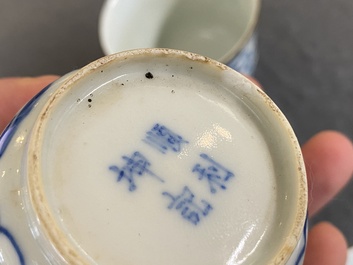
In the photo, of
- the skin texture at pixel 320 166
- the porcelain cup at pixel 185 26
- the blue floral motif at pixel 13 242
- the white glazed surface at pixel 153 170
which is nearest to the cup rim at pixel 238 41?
the porcelain cup at pixel 185 26

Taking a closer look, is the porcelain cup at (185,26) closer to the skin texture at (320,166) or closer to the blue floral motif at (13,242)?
the skin texture at (320,166)

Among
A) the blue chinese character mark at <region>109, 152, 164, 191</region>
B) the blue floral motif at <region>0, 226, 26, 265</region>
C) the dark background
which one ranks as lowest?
the blue floral motif at <region>0, 226, 26, 265</region>

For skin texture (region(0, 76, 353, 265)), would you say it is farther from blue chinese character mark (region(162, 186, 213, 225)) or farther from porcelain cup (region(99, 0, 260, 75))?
blue chinese character mark (region(162, 186, 213, 225))

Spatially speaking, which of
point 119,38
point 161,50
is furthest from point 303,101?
point 161,50

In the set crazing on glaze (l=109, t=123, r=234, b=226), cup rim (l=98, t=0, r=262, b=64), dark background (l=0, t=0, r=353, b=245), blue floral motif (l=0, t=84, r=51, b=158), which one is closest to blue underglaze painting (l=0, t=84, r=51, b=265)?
blue floral motif (l=0, t=84, r=51, b=158)

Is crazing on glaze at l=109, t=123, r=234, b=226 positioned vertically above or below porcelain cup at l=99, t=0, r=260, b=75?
below

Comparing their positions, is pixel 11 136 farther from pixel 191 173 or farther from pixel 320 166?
pixel 320 166

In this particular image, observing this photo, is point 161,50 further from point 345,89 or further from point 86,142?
point 345,89

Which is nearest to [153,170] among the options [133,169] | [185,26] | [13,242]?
[133,169]

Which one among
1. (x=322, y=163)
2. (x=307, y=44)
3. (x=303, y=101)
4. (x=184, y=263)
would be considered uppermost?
(x=307, y=44)
